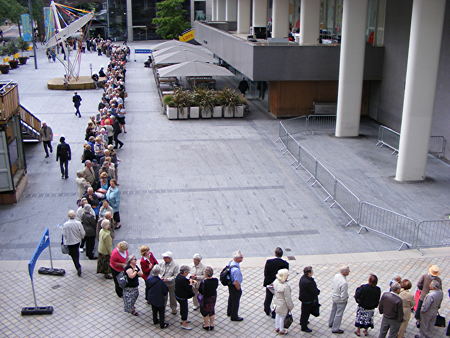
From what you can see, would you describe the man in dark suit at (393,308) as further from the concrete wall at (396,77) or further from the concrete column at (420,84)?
the concrete wall at (396,77)

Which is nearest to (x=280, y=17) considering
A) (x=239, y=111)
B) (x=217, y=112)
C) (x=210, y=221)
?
(x=239, y=111)

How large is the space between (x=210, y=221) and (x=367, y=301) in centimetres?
638

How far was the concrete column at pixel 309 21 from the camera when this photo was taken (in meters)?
27.3

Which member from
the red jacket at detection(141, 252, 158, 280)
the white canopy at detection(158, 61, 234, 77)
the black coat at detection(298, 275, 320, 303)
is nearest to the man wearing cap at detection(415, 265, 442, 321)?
the black coat at detection(298, 275, 320, 303)

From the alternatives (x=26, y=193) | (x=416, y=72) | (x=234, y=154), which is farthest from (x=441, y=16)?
(x=26, y=193)

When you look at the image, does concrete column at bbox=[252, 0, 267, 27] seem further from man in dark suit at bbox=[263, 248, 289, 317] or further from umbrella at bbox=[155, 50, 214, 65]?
man in dark suit at bbox=[263, 248, 289, 317]

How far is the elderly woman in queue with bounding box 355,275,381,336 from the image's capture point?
916cm

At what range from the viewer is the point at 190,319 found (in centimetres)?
1014

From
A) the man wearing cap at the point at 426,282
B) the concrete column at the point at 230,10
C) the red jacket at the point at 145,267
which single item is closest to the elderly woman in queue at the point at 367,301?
the man wearing cap at the point at 426,282

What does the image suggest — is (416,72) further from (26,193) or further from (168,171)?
(26,193)

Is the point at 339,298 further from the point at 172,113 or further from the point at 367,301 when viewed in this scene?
the point at 172,113

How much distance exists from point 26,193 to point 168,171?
15.9 ft

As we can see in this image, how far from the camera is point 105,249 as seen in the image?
439 inches

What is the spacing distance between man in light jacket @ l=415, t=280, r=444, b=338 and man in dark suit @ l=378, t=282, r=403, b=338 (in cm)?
53
